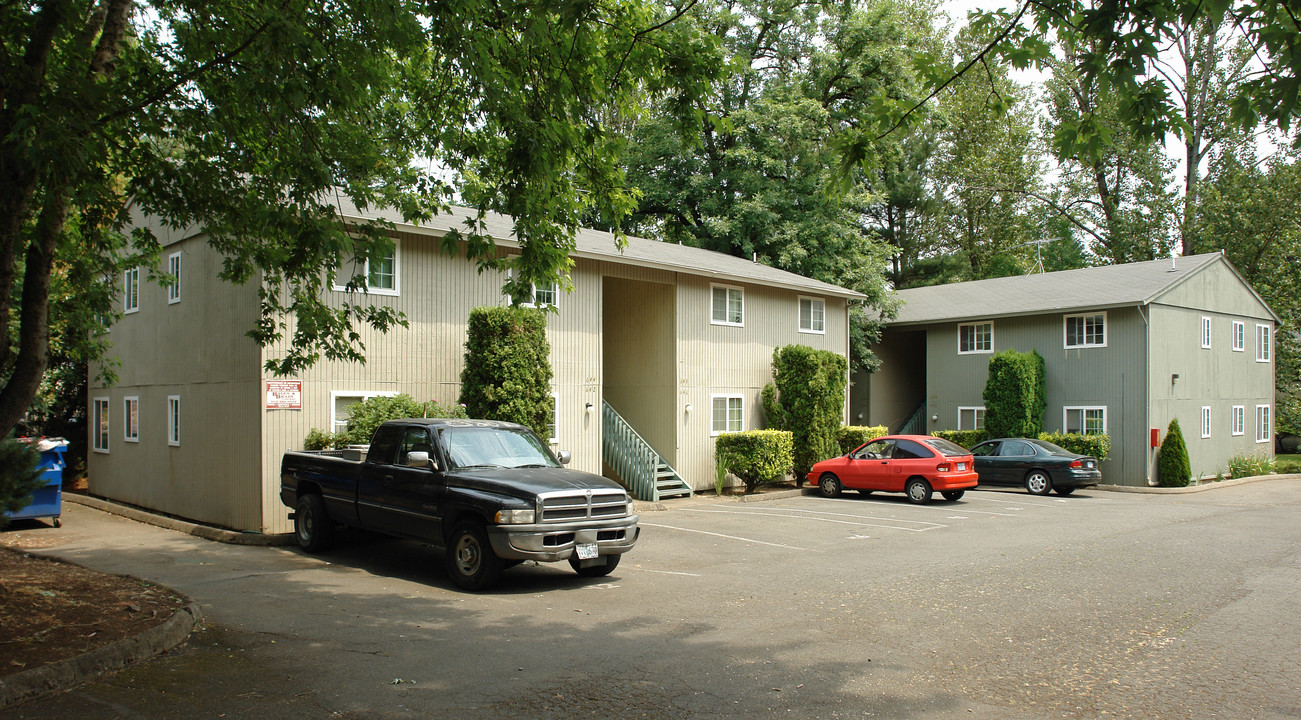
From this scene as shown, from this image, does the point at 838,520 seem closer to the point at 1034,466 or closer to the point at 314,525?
the point at 1034,466

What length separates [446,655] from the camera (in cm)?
691

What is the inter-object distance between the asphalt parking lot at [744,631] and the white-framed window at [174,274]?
17.7 feet

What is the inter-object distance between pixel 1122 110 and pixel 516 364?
11.5 m

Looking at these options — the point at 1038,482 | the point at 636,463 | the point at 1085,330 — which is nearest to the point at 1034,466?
the point at 1038,482

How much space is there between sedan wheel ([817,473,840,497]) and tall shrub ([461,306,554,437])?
26.9 ft

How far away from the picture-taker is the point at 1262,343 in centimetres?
3231

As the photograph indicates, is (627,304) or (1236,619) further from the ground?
(627,304)

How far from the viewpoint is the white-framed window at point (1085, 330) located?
27.2 m

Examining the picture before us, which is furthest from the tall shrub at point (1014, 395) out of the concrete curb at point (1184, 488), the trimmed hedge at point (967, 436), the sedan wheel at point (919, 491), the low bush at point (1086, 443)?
the sedan wheel at point (919, 491)

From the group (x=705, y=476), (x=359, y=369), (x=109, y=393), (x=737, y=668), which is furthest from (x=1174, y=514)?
(x=109, y=393)

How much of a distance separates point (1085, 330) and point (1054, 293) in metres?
2.42

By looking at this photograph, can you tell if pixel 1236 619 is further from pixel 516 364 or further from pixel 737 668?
pixel 516 364

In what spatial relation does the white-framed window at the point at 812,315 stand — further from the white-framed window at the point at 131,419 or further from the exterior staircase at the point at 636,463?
the white-framed window at the point at 131,419

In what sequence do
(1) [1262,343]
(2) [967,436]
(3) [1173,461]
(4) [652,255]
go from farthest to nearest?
(1) [1262,343], (2) [967,436], (3) [1173,461], (4) [652,255]
